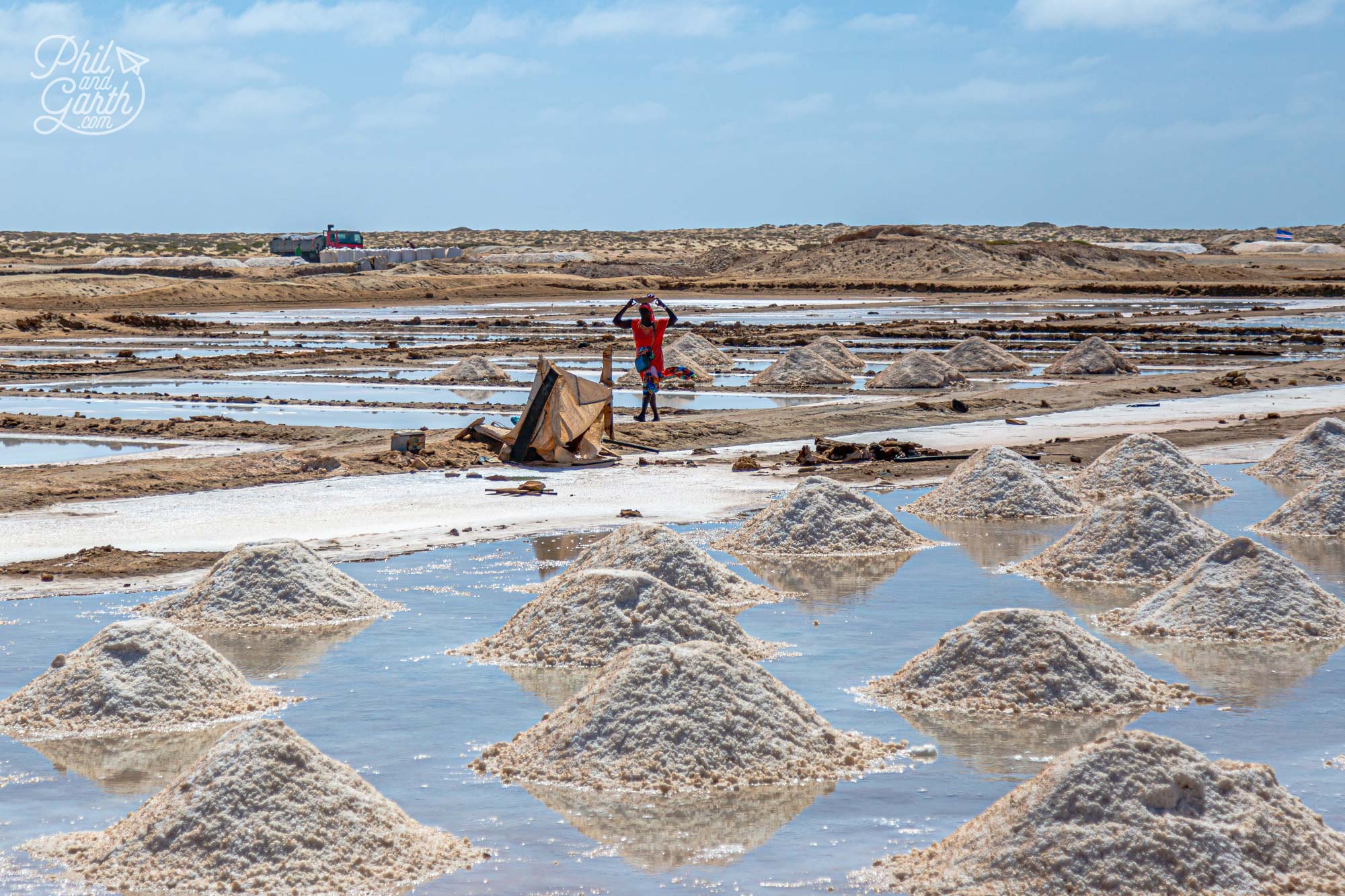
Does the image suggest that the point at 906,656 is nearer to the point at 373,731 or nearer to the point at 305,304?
the point at 373,731

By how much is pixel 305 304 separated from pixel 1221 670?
63853 millimetres

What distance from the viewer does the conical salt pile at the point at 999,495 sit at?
15836mm

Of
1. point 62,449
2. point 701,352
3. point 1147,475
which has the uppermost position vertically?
point 701,352

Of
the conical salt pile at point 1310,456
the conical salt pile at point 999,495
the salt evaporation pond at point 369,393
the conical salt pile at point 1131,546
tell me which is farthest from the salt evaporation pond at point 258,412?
the conical salt pile at point 1131,546

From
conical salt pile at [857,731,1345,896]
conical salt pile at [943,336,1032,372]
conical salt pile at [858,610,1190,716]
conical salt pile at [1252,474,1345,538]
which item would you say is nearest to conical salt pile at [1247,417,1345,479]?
conical salt pile at [1252,474,1345,538]

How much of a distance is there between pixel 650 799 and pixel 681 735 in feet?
1.19

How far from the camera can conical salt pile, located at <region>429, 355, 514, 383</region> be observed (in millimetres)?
31562

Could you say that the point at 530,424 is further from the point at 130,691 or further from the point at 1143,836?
the point at 1143,836

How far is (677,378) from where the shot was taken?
31750 mm

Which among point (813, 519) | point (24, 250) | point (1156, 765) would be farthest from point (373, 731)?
point (24, 250)

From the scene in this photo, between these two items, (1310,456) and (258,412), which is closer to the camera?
(1310,456)

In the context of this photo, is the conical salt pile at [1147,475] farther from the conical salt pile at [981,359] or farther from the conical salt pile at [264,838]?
the conical salt pile at [981,359]

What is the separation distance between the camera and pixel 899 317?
56344 mm

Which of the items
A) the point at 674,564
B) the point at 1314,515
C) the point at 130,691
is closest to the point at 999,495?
the point at 1314,515
